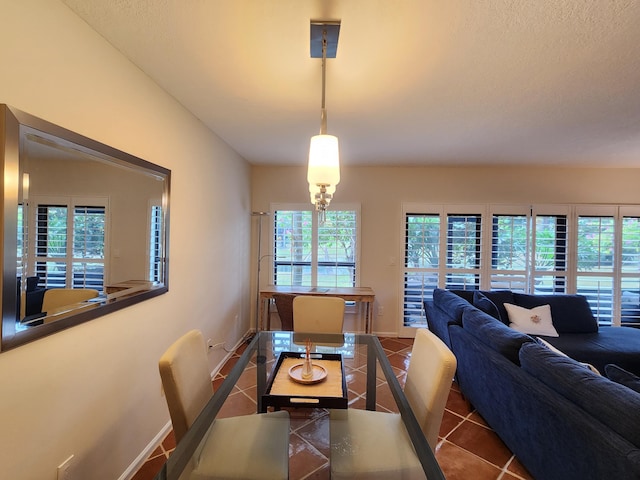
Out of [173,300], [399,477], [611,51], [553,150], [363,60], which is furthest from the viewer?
[553,150]

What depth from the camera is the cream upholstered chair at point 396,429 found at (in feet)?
4.19

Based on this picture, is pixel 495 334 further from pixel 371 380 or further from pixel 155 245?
pixel 155 245

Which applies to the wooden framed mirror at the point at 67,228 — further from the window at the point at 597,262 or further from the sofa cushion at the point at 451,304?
the window at the point at 597,262

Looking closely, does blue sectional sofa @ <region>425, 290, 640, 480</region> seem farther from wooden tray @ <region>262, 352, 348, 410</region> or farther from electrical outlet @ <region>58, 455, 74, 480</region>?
electrical outlet @ <region>58, 455, 74, 480</region>

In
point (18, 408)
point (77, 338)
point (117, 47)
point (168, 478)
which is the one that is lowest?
point (168, 478)

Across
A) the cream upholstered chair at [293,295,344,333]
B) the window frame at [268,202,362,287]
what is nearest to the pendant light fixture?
the cream upholstered chair at [293,295,344,333]

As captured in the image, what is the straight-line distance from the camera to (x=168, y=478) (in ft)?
3.25

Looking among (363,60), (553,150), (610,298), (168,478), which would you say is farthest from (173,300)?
(610,298)

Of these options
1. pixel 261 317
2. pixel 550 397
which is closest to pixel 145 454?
pixel 261 317

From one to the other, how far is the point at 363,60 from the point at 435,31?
397 mm

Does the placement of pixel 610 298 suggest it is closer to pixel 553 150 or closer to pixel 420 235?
pixel 553 150

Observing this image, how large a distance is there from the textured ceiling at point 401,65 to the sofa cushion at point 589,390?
1.68 metres

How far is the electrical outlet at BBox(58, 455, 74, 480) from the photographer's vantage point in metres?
1.26

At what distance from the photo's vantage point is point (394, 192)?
4129 mm
